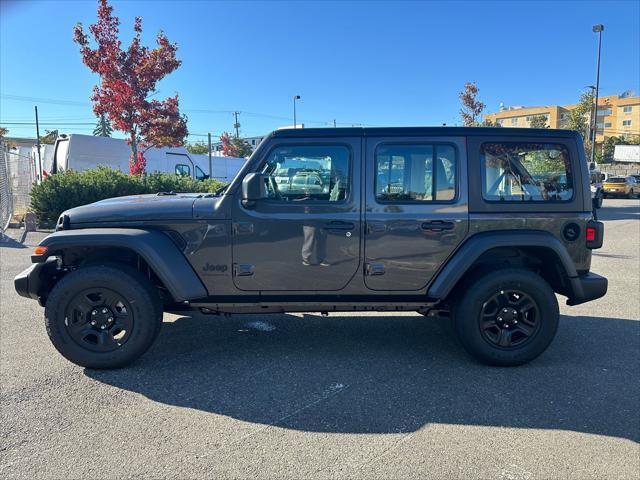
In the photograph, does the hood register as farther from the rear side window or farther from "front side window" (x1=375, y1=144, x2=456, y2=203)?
the rear side window

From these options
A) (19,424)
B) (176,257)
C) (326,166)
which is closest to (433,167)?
(326,166)

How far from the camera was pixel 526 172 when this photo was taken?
12.9 ft

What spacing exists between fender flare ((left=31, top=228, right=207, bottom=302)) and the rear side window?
2564mm

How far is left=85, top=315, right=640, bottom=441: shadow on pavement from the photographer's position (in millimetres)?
3104

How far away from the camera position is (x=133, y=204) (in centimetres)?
391

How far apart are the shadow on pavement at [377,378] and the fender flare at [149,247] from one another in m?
0.74

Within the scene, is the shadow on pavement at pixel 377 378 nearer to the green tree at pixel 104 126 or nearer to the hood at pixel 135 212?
the hood at pixel 135 212

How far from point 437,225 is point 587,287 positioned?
4.73 ft

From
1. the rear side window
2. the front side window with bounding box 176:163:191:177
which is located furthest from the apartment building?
the rear side window

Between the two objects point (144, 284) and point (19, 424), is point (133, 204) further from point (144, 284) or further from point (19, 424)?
point (19, 424)

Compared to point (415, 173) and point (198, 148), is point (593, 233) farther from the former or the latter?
point (198, 148)

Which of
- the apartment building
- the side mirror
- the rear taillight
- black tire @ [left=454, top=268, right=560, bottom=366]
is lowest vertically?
black tire @ [left=454, top=268, right=560, bottom=366]

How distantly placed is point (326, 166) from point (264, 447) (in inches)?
85.3

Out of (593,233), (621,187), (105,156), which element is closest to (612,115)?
(621,187)
